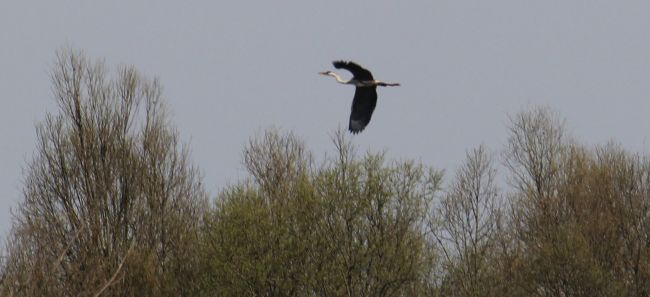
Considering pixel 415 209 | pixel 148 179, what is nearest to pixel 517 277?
pixel 415 209

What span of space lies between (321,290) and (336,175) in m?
2.91

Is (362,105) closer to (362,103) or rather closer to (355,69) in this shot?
(362,103)

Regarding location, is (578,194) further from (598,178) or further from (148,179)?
(148,179)

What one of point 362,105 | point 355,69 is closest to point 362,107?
point 362,105

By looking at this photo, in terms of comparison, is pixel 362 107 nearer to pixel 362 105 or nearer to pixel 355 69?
pixel 362 105

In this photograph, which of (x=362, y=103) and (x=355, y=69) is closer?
(x=355, y=69)

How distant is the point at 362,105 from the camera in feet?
79.9

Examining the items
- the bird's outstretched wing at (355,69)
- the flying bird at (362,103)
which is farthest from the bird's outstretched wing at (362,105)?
the bird's outstretched wing at (355,69)

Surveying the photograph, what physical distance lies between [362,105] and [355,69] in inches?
35.2

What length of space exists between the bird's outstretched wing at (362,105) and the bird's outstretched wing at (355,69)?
46cm

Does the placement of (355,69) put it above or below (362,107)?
above

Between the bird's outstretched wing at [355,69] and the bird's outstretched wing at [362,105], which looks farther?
the bird's outstretched wing at [362,105]

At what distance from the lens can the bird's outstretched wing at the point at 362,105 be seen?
79.8 ft

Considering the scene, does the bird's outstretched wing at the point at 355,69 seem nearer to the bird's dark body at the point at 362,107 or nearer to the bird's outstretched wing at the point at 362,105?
the bird's dark body at the point at 362,107
